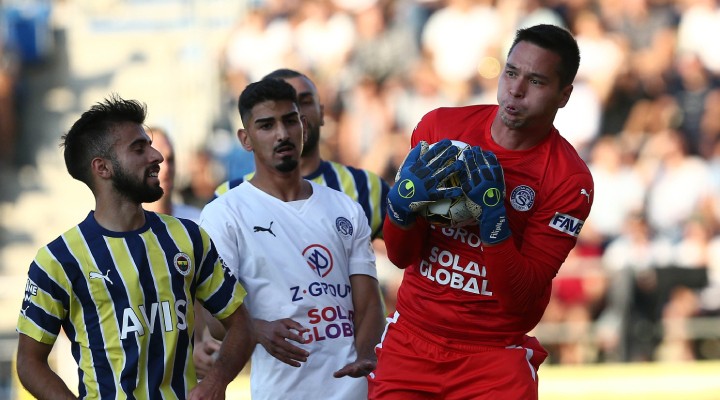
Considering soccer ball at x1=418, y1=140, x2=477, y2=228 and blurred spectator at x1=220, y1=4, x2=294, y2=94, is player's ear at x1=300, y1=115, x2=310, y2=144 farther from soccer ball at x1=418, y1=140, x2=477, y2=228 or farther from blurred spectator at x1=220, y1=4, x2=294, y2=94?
blurred spectator at x1=220, y1=4, x2=294, y2=94

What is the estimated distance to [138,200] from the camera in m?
4.34

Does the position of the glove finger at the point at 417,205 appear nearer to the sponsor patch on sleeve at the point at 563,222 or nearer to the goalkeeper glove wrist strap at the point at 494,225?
the goalkeeper glove wrist strap at the point at 494,225

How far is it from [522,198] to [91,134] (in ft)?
5.39

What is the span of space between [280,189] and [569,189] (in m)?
1.39

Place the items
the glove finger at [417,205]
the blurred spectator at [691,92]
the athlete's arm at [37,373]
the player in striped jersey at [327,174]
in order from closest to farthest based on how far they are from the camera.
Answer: the athlete's arm at [37,373]
the glove finger at [417,205]
the player in striped jersey at [327,174]
the blurred spectator at [691,92]

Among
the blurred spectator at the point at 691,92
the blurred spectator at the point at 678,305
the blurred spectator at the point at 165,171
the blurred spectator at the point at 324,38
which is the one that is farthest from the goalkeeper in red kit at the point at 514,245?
the blurred spectator at the point at 324,38

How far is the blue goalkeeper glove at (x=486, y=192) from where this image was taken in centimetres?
414

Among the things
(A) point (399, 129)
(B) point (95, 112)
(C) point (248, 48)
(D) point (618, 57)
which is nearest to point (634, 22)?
(D) point (618, 57)

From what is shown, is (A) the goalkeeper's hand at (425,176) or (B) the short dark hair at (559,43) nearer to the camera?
(A) the goalkeeper's hand at (425,176)

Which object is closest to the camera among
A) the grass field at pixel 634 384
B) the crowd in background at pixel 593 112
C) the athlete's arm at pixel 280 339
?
the athlete's arm at pixel 280 339

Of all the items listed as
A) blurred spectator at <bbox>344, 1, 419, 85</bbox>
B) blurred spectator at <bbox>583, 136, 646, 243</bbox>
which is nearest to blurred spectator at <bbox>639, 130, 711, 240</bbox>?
blurred spectator at <bbox>583, 136, 646, 243</bbox>

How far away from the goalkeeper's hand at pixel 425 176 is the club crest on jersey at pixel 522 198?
36cm

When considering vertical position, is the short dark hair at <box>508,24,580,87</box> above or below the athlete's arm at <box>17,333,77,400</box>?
above

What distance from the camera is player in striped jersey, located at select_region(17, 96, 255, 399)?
4160mm
